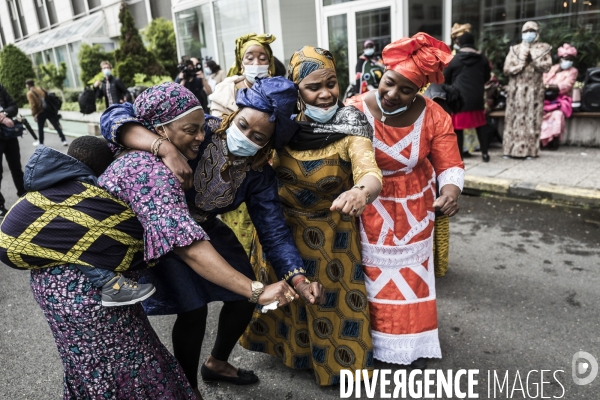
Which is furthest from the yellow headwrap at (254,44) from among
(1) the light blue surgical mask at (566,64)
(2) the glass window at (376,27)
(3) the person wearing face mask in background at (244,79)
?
(2) the glass window at (376,27)

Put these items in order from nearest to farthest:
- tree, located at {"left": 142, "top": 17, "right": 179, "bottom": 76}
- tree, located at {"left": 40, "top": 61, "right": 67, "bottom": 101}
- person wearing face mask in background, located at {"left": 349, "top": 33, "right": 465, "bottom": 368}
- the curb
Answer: person wearing face mask in background, located at {"left": 349, "top": 33, "right": 465, "bottom": 368}, the curb, tree, located at {"left": 142, "top": 17, "right": 179, "bottom": 76}, tree, located at {"left": 40, "top": 61, "right": 67, "bottom": 101}

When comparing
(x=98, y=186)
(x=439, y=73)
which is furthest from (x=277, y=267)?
(x=439, y=73)

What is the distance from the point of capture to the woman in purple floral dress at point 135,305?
159 cm

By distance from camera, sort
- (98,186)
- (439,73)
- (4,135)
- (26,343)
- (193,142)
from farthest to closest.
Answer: (4,135) < (26,343) < (439,73) < (193,142) < (98,186)

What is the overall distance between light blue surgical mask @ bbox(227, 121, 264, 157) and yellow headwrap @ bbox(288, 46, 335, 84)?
435 mm

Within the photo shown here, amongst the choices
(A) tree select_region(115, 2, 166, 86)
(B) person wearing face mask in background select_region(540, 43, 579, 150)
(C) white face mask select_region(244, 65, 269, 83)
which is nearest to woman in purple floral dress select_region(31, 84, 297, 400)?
(C) white face mask select_region(244, 65, 269, 83)

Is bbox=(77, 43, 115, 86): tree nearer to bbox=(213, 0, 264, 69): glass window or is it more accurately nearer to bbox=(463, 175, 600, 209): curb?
bbox=(213, 0, 264, 69): glass window

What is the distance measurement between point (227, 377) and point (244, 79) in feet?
6.56

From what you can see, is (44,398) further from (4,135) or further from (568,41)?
(568,41)

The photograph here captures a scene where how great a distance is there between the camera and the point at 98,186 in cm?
165

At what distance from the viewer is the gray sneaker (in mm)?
1568

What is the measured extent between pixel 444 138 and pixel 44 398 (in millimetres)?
2587

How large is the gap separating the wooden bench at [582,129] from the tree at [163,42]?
1227 centimetres

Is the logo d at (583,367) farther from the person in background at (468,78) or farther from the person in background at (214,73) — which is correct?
the person in background at (214,73)
